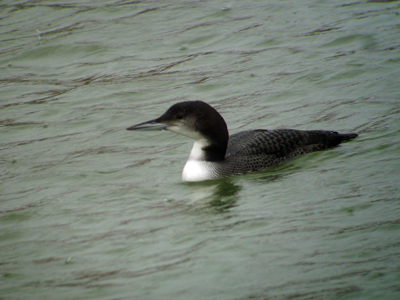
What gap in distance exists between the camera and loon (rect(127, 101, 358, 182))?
16.9ft

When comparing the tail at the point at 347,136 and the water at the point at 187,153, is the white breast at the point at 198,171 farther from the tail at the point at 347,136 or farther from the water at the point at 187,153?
the tail at the point at 347,136

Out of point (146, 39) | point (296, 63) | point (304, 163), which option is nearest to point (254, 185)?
point (304, 163)

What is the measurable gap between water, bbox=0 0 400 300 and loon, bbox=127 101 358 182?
0.12 metres

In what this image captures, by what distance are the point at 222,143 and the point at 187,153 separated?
2.84 ft

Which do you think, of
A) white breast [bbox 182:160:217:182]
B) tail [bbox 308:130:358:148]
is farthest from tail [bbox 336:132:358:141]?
white breast [bbox 182:160:217:182]

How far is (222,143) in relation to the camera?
17.2 ft

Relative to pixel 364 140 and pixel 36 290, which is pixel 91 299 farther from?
pixel 364 140

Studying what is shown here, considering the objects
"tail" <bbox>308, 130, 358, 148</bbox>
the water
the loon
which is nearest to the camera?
the water

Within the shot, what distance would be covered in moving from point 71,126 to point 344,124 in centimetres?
294

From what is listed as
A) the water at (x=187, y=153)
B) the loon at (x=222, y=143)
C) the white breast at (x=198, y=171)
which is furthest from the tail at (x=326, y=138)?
the white breast at (x=198, y=171)

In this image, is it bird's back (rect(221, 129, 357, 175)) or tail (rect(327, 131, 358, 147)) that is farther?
tail (rect(327, 131, 358, 147))

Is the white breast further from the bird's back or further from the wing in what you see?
the wing

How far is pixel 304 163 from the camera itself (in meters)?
5.38

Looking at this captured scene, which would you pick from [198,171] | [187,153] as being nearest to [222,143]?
[198,171]
